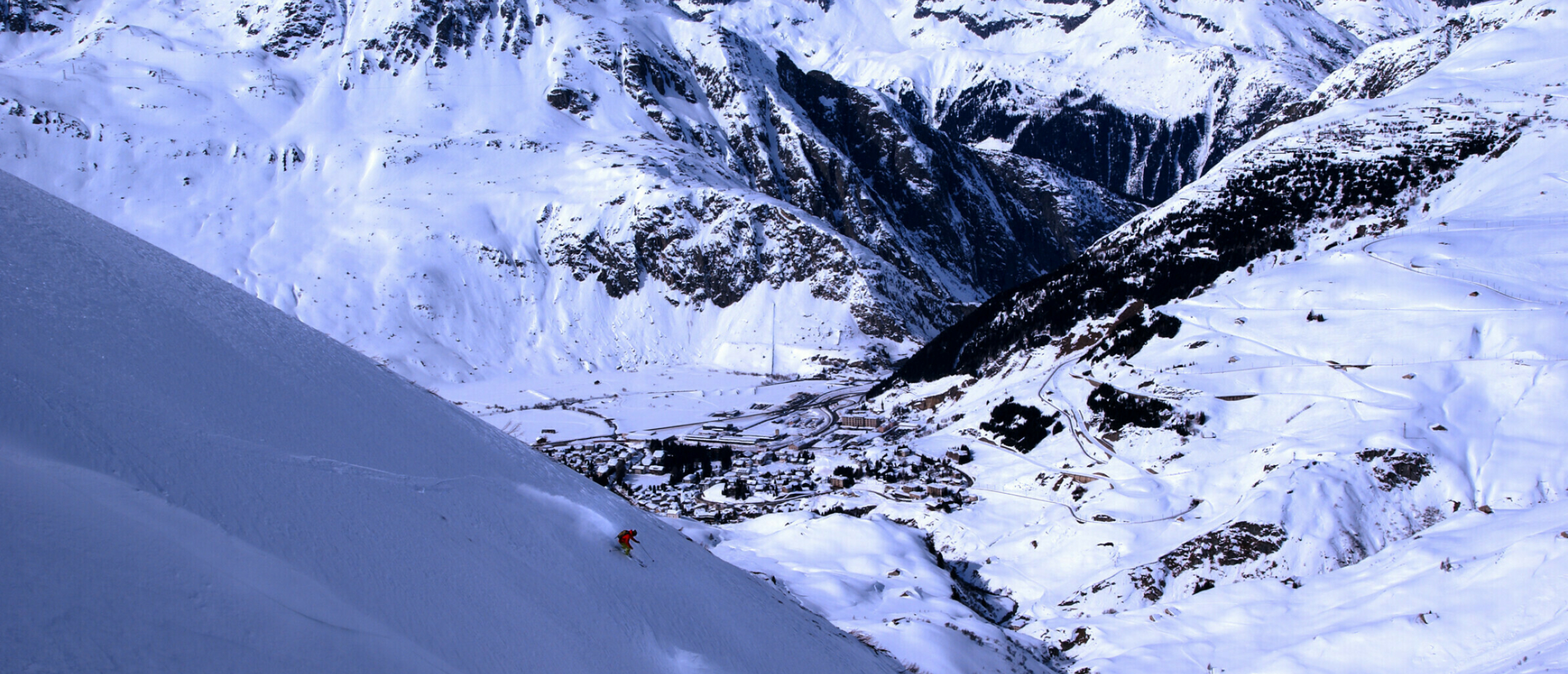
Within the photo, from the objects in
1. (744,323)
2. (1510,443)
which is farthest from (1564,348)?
(744,323)

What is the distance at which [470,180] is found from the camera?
4887 inches

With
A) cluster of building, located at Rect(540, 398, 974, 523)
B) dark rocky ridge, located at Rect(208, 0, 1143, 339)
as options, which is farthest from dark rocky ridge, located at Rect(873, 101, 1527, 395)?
dark rocky ridge, located at Rect(208, 0, 1143, 339)

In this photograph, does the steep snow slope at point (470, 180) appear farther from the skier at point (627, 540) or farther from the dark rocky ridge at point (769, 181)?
the skier at point (627, 540)

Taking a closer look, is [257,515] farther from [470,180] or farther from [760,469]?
[470,180]

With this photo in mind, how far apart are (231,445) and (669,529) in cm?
792

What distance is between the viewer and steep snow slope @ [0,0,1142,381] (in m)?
106

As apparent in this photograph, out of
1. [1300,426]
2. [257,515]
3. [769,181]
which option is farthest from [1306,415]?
[769,181]

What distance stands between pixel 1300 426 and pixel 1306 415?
855 millimetres

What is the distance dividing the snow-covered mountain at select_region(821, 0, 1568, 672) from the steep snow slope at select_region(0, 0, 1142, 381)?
48350 millimetres

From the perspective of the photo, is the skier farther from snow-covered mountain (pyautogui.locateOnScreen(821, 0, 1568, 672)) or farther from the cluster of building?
the cluster of building

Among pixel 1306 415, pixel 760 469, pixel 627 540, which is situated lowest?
pixel 760 469

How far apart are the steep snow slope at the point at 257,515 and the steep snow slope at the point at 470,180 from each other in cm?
8741

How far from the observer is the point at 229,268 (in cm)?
10125

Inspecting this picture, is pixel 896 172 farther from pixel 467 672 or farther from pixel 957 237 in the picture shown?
pixel 467 672
